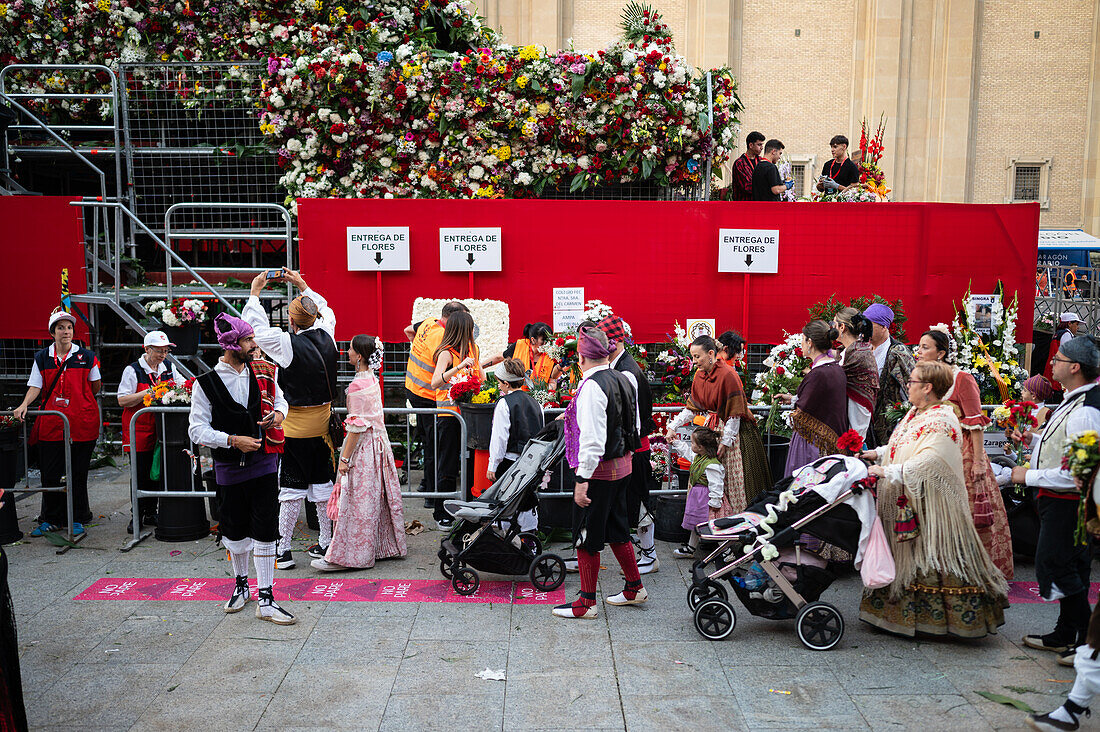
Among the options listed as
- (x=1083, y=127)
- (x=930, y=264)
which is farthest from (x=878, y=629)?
(x=1083, y=127)

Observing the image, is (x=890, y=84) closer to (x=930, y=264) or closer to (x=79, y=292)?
(x=930, y=264)

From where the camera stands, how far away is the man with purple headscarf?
7.70 meters

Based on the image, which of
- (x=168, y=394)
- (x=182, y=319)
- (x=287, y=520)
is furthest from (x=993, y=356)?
(x=182, y=319)

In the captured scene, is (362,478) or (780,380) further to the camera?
(780,380)

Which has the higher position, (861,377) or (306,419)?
(861,377)

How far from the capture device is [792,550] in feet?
18.9

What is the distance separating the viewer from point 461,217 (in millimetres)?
10719

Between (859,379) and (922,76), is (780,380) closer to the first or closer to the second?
(859,379)

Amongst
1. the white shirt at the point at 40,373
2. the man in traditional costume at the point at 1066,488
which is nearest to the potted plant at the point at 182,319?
the white shirt at the point at 40,373

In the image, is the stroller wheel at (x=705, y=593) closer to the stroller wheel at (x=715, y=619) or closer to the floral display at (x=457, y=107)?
the stroller wheel at (x=715, y=619)

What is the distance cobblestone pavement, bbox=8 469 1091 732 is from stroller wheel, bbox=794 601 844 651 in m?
0.07

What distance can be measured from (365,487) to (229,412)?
5.09 ft

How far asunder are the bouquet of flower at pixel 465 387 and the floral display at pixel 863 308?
14.1 feet

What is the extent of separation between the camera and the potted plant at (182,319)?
10.1m
